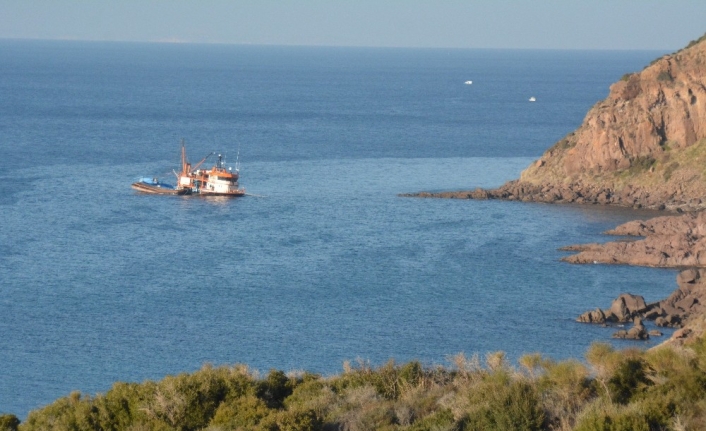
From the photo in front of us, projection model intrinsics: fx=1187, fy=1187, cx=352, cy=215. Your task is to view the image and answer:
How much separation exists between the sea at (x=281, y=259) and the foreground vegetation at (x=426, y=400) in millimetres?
12518

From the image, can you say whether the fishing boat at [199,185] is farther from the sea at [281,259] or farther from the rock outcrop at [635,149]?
the rock outcrop at [635,149]

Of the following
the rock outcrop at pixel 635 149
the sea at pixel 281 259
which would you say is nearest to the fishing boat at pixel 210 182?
the sea at pixel 281 259

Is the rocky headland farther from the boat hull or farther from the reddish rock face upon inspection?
the boat hull

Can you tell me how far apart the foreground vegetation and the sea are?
12518mm

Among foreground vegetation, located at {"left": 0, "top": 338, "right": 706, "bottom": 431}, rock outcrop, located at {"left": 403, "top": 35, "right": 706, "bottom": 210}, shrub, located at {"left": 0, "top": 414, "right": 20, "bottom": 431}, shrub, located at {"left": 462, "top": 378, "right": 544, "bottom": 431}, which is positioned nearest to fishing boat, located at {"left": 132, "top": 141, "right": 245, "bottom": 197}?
rock outcrop, located at {"left": 403, "top": 35, "right": 706, "bottom": 210}

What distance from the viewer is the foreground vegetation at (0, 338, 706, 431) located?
1599 cm

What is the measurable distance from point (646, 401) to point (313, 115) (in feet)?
342

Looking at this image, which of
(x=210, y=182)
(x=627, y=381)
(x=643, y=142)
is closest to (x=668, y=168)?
(x=643, y=142)

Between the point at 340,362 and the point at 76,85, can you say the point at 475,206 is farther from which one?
the point at 76,85

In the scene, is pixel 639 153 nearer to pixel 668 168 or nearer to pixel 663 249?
pixel 668 168

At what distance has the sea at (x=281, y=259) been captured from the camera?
1415 inches

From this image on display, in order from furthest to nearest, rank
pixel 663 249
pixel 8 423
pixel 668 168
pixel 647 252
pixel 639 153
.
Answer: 1. pixel 639 153
2. pixel 668 168
3. pixel 663 249
4. pixel 647 252
5. pixel 8 423

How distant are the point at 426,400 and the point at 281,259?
107ft

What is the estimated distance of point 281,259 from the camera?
4997cm
